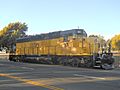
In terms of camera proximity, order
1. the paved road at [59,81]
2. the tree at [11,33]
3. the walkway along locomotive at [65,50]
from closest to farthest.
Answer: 1. the paved road at [59,81]
2. the walkway along locomotive at [65,50]
3. the tree at [11,33]

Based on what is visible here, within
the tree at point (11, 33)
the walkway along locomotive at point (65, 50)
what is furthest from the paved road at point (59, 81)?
the tree at point (11, 33)

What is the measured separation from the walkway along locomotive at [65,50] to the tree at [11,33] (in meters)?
27.9

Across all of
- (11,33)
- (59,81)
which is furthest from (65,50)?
(11,33)

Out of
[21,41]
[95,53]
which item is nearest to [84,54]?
[95,53]

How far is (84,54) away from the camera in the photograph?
98.1 feet

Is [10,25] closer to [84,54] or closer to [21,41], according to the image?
[21,41]

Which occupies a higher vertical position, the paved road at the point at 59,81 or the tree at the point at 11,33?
the tree at the point at 11,33

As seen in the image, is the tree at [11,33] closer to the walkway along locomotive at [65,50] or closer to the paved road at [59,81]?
the walkway along locomotive at [65,50]

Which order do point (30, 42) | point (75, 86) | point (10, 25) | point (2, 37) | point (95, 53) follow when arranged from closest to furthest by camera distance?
1. point (75, 86)
2. point (95, 53)
3. point (30, 42)
4. point (2, 37)
5. point (10, 25)

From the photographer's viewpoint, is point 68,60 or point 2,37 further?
point 2,37

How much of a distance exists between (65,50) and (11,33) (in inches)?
1833

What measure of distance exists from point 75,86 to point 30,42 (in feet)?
90.0

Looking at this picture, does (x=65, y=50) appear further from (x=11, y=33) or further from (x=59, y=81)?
(x=11, y=33)

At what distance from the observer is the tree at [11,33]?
71.2m
